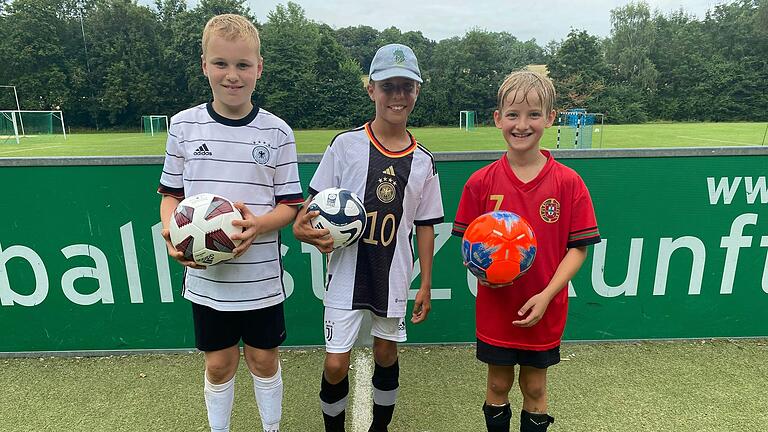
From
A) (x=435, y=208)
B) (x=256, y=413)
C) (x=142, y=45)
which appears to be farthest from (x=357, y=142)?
(x=142, y=45)

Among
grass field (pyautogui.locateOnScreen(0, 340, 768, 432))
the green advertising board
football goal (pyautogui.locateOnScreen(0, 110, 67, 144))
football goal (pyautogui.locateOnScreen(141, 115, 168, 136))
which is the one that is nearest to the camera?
grass field (pyautogui.locateOnScreen(0, 340, 768, 432))

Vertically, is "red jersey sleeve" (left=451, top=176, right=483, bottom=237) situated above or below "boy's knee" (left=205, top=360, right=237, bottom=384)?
above

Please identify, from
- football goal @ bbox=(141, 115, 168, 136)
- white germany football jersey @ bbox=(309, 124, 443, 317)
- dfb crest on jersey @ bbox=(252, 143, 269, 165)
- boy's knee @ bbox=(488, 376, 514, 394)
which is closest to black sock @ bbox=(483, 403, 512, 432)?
boy's knee @ bbox=(488, 376, 514, 394)

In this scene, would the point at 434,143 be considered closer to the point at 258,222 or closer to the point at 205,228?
the point at 258,222

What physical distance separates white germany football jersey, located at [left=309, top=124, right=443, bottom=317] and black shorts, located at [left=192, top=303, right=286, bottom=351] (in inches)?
11.8

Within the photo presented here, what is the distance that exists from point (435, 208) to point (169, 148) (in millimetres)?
1288

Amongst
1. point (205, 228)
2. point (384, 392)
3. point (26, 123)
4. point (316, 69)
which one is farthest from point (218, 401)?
point (316, 69)

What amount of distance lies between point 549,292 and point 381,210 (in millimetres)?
835

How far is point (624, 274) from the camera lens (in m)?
3.58

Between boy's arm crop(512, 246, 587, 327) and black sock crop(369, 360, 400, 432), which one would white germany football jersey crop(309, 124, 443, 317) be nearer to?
black sock crop(369, 360, 400, 432)

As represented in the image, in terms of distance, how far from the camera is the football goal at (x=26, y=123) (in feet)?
86.1

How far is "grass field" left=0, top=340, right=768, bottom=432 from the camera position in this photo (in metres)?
2.76

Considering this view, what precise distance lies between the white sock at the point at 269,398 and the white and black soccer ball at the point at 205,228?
72 cm

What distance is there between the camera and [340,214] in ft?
6.75
